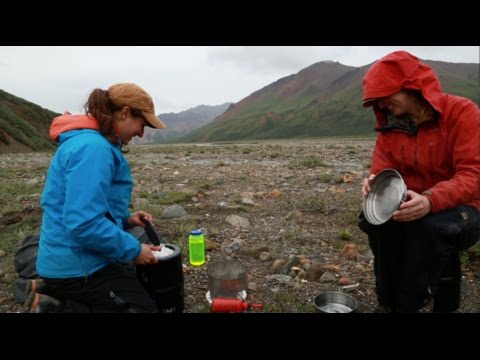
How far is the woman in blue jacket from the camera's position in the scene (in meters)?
2.84

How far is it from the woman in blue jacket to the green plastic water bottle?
133 cm

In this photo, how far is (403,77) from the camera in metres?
3.22

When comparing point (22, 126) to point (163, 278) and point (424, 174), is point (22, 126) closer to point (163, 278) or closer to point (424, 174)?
point (163, 278)

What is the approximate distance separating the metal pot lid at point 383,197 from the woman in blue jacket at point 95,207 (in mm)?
1899

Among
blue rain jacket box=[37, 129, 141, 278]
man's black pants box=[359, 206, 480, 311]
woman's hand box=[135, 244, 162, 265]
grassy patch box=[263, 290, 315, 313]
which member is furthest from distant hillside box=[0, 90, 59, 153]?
man's black pants box=[359, 206, 480, 311]

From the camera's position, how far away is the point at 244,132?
525ft

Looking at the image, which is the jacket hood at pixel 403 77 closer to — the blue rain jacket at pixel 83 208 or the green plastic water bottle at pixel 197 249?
the blue rain jacket at pixel 83 208

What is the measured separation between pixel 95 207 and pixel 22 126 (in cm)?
2723

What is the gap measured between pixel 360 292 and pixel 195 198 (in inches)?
176

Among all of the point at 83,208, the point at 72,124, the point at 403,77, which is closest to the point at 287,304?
the point at 83,208

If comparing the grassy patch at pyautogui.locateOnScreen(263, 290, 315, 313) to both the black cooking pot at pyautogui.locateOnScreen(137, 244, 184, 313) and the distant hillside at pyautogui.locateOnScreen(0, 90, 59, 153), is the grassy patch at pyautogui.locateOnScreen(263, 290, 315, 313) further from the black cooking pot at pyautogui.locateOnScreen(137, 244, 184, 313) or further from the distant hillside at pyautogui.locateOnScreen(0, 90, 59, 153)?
the distant hillside at pyautogui.locateOnScreen(0, 90, 59, 153)
